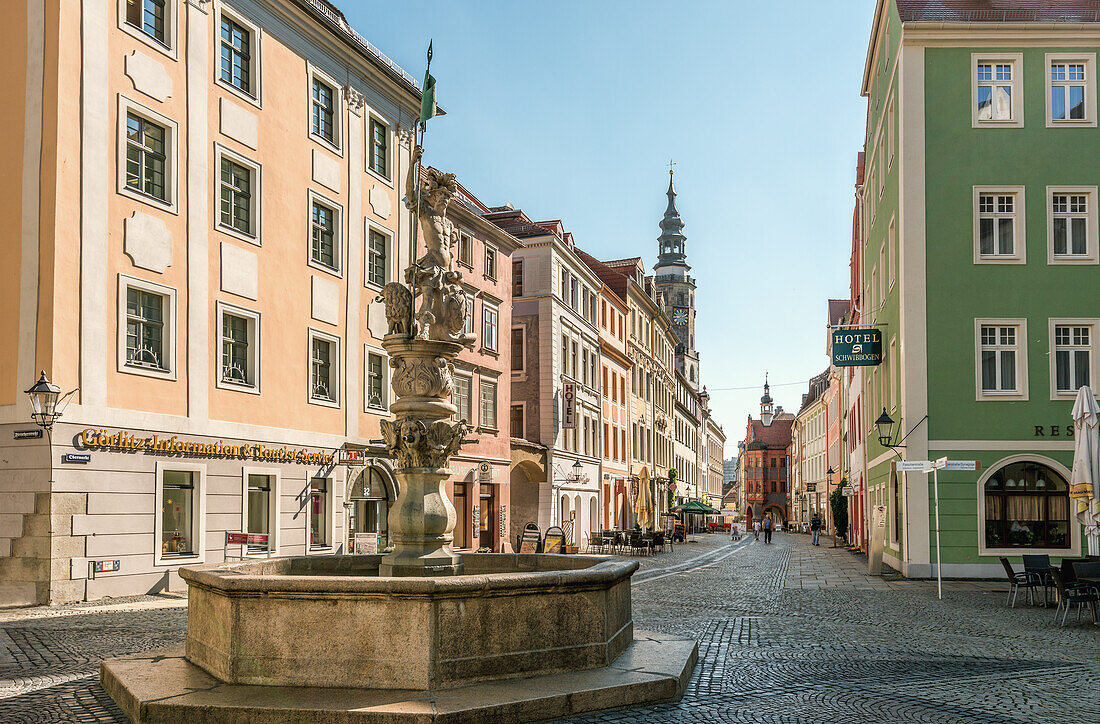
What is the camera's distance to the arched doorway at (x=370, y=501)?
1070 inches

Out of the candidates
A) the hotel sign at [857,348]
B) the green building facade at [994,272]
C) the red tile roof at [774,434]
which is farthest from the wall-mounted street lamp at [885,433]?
the red tile roof at [774,434]

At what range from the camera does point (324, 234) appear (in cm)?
2709

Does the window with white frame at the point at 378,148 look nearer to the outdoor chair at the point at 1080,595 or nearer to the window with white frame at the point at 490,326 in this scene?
the window with white frame at the point at 490,326

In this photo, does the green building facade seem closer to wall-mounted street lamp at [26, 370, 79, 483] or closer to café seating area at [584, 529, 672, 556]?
café seating area at [584, 529, 672, 556]

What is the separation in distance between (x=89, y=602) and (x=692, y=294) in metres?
117

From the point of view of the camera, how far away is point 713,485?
420ft

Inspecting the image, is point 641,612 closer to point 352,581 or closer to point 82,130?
point 352,581

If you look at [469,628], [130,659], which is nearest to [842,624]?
[469,628]

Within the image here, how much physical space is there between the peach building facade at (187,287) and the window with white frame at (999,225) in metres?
15.6

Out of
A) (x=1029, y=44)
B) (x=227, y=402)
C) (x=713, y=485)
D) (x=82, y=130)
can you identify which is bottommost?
(x=713, y=485)

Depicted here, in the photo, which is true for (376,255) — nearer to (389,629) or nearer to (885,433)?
(885,433)

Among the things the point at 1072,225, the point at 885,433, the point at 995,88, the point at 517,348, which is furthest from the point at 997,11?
the point at 517,348

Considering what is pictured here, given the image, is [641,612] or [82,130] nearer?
[641,612]

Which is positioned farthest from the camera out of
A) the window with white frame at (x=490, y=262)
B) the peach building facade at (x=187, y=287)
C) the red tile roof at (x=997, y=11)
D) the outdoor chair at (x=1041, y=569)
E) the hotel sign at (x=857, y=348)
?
the window with white frame at (x=490, y=262)
